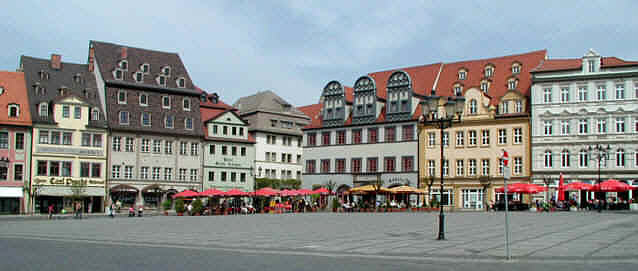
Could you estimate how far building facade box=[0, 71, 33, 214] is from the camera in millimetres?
60316

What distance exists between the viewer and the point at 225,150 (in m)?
78.0

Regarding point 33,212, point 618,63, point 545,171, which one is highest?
point 618,63

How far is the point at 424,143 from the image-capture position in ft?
233

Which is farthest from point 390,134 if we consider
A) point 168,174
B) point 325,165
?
point 168,174

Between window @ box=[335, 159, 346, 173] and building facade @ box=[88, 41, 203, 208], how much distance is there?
15283 millimetres

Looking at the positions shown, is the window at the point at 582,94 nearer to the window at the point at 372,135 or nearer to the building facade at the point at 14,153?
the window at the point at 372,135

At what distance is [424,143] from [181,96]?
87.8 ft

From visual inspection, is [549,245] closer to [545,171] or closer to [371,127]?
[545,171]

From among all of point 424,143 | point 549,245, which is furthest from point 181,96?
point 549,245

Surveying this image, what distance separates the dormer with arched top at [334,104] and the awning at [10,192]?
3329 cm

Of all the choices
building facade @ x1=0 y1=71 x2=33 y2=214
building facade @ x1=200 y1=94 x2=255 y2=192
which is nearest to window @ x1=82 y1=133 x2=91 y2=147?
building facade @ x1=0 y1=71 x2=33 y2=214

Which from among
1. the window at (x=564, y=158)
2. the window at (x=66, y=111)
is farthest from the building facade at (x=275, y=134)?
the window at (x=564, y=158)

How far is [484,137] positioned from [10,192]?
4498 centimetres

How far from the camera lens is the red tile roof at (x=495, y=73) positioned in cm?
6875
